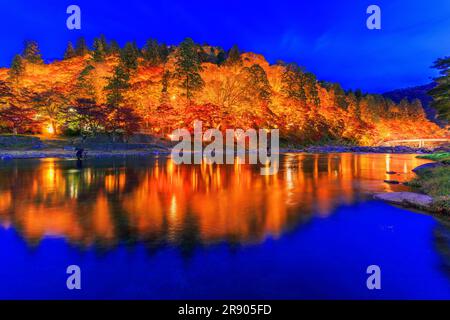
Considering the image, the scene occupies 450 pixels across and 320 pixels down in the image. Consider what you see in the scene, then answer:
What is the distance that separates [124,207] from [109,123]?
1462 inches

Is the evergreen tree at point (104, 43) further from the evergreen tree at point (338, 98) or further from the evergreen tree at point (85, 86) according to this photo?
the evergreen tree at point (338, 98)

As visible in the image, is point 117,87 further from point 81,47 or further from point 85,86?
point 81,47

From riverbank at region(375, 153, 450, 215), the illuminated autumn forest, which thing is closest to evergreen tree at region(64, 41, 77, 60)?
the illuminated autumn forest

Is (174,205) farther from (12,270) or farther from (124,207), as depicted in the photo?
(12,270)

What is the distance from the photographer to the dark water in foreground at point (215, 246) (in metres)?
6.01

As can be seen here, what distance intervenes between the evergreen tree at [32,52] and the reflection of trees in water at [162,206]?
50.3 m

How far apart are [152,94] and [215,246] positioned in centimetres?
4849

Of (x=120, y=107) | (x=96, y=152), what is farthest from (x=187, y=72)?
(x=96, y=152)

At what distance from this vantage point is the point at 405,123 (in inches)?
4013

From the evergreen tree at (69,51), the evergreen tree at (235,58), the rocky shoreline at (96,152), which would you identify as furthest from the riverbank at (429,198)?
the evergreen tree at (69,51)

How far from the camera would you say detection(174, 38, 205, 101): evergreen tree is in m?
55.0

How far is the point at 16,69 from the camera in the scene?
5416cm

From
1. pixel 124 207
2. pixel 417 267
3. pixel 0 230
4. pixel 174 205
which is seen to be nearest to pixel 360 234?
pixel 417 267

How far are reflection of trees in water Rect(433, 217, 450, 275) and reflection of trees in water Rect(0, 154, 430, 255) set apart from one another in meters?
3.75
